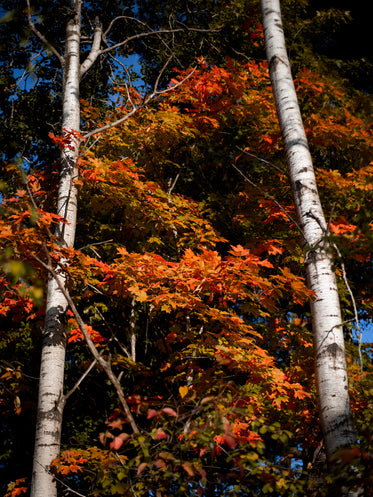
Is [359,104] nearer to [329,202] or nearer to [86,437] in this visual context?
[329,202]

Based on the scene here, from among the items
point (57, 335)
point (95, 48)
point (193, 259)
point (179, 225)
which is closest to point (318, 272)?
point (193, 259)

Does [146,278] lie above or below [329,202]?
below

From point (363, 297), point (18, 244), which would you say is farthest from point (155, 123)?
point (363, 297)

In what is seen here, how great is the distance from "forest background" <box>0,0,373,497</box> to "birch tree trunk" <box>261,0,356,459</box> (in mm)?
740

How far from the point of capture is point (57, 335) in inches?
148

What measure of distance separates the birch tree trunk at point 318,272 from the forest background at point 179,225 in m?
0.74

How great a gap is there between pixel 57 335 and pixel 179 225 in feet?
8.38

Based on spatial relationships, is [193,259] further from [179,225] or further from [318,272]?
[179,225]

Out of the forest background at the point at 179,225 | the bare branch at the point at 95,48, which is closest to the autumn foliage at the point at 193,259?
the forest background at the point at 179,225

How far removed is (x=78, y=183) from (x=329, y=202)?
11.5ft

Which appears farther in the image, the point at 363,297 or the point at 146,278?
the point at 363,297

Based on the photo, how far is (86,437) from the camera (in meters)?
5.59

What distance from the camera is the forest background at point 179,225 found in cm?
396

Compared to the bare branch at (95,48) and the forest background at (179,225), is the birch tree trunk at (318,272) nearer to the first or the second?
the forest background at (179,225)
